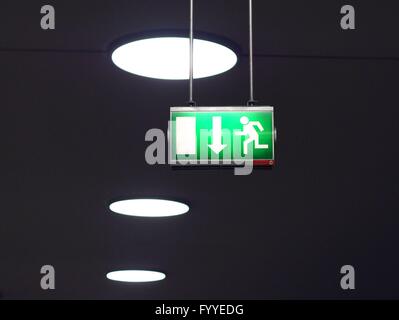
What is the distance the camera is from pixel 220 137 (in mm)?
3883

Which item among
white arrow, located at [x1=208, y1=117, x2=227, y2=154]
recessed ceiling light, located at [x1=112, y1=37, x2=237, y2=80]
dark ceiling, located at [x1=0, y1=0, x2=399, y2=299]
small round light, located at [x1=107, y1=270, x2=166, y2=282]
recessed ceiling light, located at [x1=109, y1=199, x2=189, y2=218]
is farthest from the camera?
small round light, located at [x1=107, y1=270, x2=166, y2=282]

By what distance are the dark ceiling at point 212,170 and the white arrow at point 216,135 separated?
1494 mm

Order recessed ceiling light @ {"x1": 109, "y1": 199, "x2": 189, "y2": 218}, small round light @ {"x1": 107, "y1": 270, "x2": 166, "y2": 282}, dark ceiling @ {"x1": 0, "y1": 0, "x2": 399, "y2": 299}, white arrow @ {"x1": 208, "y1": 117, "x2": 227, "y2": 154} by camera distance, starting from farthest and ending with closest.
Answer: small round light @ {"x1": 107, "y1": 270, "x2": 166, "y2": 282} → recessed ceiling light @ {"x1": 109, "y1": 199, "x2": 189, "y2": 218} → dark ceiling @ {"x1": 0, "y1": 0, "x2": 399, "y2": 299} → white arrow @ {"x1": 208, "y1": 117, "x2": 227, "y2": 154}

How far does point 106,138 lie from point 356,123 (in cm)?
227

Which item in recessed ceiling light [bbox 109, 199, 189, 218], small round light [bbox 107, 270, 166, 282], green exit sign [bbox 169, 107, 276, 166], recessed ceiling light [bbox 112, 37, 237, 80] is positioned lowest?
green exit sign [bbox 169, 107, 276, 166]

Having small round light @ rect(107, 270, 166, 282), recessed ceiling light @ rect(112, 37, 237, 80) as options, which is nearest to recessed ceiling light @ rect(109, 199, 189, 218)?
recessed ceiling light @ rect(112, 37, 237, 80)

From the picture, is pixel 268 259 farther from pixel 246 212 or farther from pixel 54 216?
pixel 54 216

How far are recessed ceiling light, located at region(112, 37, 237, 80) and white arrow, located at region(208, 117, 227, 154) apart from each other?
0.77 m

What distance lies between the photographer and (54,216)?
9695 mm

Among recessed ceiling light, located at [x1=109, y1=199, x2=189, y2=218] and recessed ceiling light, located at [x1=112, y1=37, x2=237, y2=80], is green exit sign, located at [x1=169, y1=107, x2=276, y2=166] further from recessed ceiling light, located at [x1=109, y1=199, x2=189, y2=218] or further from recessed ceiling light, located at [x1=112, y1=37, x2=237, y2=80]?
recessed ceiling light, located at [x1=109, y1=199, x2=189, y2=218]

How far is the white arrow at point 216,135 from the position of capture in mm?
3875

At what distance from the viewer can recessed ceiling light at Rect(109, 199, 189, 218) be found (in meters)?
7.68

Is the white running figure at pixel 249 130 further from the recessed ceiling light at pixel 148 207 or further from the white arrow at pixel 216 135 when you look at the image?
the recessed ceiling light at pixel 148 207
